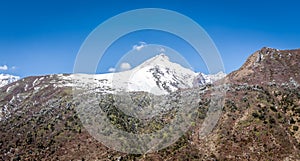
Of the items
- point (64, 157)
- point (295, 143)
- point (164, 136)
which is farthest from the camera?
point (64, 157)

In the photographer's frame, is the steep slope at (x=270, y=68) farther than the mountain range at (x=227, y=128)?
Yes

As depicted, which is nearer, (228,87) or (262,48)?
(228,87)

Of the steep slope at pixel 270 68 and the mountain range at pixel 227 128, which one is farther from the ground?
the steep slope at pixel 270 68

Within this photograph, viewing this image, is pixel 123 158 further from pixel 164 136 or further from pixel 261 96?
pixel 261 96

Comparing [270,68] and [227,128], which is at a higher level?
[270,68]

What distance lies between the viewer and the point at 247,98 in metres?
80.6

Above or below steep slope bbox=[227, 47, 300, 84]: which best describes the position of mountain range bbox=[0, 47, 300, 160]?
below

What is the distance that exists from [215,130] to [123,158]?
21300 mm

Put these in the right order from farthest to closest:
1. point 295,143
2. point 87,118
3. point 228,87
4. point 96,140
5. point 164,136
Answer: point 228,87
point 87,118
point 96,140
point 164,136
point 295,143

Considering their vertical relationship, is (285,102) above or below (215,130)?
above

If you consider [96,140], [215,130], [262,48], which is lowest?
[215,130]

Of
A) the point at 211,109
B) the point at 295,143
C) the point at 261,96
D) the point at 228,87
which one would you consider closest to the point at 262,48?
the point at 228,87

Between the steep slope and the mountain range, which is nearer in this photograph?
the mountain range

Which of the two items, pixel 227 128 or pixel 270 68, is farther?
pixel 270 68
